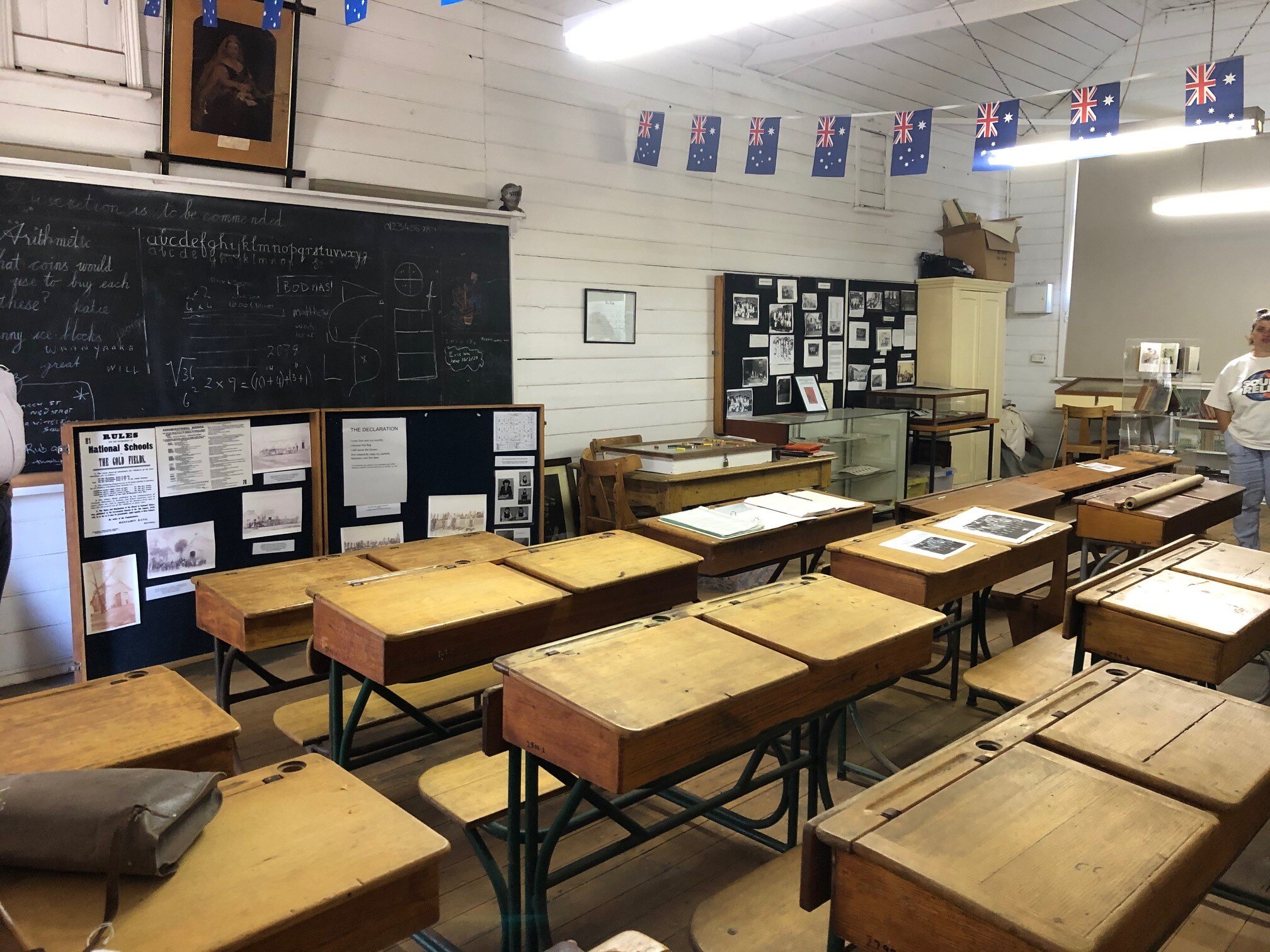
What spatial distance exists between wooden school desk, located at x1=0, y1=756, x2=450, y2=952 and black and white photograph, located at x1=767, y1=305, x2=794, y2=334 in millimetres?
5865

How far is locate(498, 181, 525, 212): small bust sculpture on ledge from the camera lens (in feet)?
16.3

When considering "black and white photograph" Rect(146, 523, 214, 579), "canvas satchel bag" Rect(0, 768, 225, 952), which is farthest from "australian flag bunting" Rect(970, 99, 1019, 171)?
"canvas satchel bag" Rect(0, 768, 225, 952)

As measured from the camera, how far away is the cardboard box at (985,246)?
836 centimetres

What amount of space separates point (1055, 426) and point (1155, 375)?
1898 millimetres

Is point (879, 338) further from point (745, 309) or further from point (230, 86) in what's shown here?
point (230, 86)

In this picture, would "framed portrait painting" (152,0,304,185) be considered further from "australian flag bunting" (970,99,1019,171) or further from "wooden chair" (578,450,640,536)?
"australian flag bunting" (970,99,1019,171)

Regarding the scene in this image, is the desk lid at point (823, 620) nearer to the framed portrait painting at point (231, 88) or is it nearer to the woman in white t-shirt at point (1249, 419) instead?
the framed portrait painting at point (231, 88)

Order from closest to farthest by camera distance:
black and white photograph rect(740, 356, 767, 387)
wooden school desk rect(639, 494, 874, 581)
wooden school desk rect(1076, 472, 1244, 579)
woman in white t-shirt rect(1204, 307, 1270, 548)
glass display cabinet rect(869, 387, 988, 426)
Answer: wooden school desk rect(639, 494, 874, 581), wooden school desk rect(1076, 472, 1244, 579), woman in white t-shirt rect(1204, 307, 1270, 548), black and white photograph rect(740, 356, 767, 387), glass display cabinet rect(869, 387, 988, 426)

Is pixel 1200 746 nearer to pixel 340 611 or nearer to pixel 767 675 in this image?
pixel 767 675

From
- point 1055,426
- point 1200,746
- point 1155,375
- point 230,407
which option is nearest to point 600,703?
point 1200,746

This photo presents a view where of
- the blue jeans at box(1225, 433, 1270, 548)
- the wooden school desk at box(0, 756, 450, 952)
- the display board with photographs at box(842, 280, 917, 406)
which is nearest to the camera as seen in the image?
the wooden school desk at box(0, 756, 450, 952)

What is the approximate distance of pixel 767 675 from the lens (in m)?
1.80

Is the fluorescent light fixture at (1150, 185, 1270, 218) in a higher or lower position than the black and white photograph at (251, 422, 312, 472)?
higher

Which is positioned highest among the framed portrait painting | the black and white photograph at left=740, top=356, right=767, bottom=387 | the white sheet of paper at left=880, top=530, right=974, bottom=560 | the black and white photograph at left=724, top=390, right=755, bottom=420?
Result: the framed portrait painting
